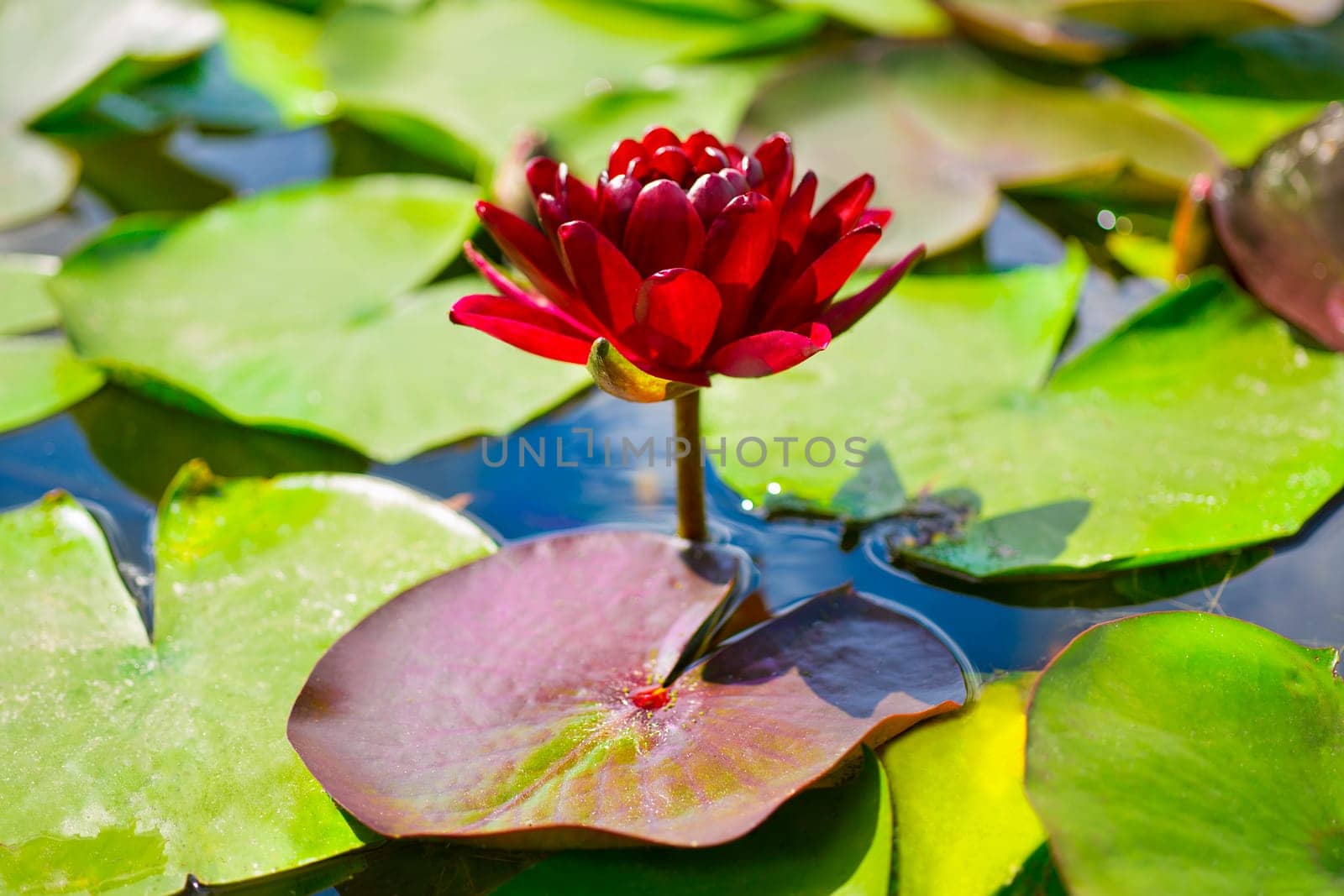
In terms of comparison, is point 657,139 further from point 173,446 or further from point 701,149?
point 173,446

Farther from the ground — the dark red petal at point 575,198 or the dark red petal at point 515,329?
the dark red petal at point 575,198

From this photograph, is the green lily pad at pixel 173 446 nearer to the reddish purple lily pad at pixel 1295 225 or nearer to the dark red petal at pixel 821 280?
the dark red petal at pixel 821 280

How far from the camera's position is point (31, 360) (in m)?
1.77

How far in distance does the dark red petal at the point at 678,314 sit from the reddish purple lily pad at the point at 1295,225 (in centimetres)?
112

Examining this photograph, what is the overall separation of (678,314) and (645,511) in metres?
0.51

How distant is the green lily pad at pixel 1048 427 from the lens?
1.35 metres

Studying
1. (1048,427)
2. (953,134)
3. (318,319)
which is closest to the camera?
(1048,427)

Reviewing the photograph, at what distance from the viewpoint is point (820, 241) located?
1186 millimetres

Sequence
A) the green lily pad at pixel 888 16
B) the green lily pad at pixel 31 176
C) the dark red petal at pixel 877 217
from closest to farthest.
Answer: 1. the dark red petal at pixel 877 217
2. the green lily pad at pixel 31 176
3. the green lily pad at pixel 888 16

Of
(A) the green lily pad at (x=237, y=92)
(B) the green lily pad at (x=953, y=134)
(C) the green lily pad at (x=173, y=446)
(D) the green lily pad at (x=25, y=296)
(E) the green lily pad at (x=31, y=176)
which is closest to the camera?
(C) the green lily pad at (x=173, y=446)

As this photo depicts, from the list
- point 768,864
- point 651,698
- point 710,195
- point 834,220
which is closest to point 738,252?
point 710,195

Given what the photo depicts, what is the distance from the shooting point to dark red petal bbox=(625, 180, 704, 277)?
1.05 metres

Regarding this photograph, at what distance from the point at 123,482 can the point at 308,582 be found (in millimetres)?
480

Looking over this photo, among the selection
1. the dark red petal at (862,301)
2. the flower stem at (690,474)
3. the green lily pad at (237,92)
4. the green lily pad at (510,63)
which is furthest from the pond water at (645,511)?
the green lily pad at (237,92)
